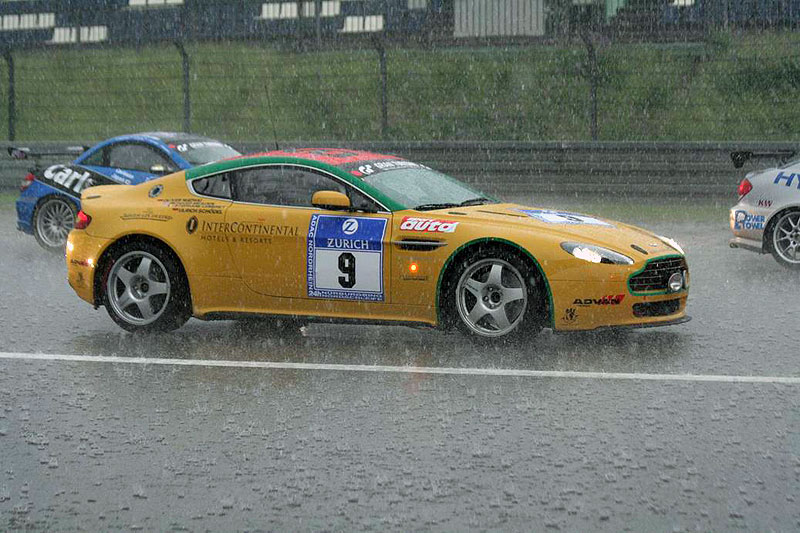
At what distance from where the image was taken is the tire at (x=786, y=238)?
38.8ft

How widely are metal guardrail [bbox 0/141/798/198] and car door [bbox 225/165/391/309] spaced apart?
384 inches

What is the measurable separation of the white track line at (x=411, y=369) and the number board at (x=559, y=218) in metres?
1.38

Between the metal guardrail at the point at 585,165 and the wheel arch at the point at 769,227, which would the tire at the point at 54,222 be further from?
the wheel arch at the point at 769,227

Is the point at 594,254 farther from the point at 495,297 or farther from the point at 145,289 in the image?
the point at 145,289

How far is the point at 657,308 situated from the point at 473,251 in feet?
4.01

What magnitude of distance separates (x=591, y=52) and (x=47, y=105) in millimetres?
13301

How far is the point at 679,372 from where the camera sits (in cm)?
712

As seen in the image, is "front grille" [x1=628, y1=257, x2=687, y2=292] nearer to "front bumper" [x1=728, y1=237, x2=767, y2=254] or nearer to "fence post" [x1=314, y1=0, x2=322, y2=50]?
"front bumper" [x1=728, y1=237, x2=767, y2=254]

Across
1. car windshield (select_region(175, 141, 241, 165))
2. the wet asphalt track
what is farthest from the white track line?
car windshield (select_region(175, 141, 241, 165))

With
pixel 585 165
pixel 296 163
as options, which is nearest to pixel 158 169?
pixel 296 163

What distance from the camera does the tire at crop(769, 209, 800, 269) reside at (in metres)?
11.8

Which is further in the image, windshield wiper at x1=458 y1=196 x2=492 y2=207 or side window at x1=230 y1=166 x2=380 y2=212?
windshield wiper at x1=458 y1=196 x2=492 y2=207

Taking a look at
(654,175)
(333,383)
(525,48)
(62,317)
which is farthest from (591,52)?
(333,383)

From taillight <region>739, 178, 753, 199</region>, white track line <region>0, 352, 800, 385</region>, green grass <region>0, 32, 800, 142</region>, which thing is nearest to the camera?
white track line <region>0, 352, 800, 385</region>
